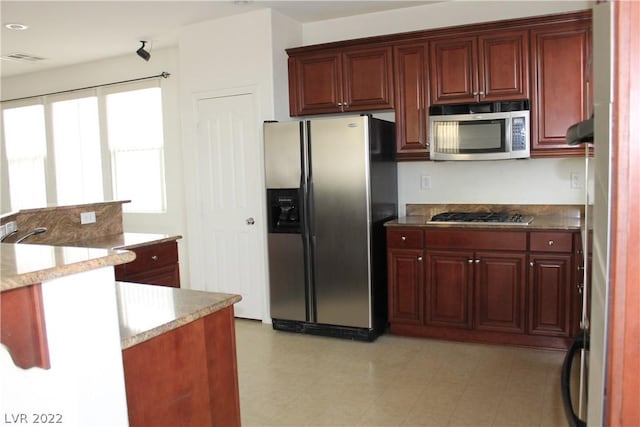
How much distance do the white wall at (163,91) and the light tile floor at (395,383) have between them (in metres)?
2.27

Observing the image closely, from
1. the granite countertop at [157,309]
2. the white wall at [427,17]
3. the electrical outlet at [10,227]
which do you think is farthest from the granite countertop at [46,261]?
the white wall at [427,17]

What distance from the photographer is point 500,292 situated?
3.65 m

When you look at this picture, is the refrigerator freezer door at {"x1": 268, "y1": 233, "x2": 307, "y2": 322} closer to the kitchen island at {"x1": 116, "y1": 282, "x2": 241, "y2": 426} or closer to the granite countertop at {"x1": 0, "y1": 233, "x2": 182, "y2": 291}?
the kitchen island at {"x1": 116, "y1": 282, "x2": 241, "y2": 426}

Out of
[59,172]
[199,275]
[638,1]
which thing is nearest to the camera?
[638,1]

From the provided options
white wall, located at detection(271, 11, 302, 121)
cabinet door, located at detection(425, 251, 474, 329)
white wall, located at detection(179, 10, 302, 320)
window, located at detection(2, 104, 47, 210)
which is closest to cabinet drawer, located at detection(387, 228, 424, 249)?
cabinet door, located at detection(425, 251, 474, 329)

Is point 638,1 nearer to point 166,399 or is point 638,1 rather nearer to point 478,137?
point 166,399

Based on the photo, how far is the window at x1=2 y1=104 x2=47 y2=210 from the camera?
662 centimetres

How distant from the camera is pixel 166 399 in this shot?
5.53 ft

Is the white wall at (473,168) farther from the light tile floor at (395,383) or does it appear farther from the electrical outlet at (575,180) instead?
the light tile floor at (395,383)

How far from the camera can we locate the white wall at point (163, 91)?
5.59 m

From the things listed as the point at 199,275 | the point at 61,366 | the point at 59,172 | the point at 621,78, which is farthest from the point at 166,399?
the point at 59,172

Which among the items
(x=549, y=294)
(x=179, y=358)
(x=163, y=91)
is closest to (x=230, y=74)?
(x=163, y=91)

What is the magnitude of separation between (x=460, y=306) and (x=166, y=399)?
101 inches

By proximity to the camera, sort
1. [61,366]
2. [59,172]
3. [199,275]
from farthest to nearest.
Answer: [59,172] → [199,275] → [61,366]
